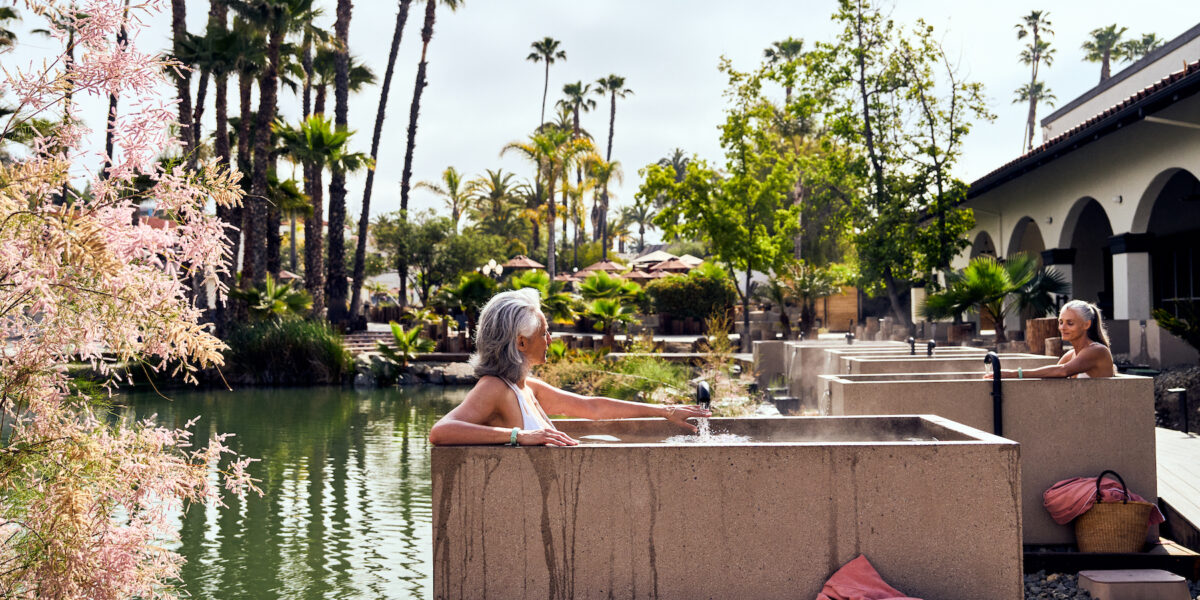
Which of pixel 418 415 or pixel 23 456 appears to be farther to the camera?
pixel 418 415

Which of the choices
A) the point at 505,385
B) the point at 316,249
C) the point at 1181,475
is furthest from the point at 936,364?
the point at 316,249

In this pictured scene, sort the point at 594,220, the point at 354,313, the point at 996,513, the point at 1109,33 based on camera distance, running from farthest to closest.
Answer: the point at 594,220 → the point at 1109,33 → the point at 354,313 → the point at 996,513

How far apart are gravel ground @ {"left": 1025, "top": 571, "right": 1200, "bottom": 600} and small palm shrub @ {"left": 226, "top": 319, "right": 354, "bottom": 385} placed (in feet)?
61.4

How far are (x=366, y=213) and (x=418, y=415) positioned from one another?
57.7 ft

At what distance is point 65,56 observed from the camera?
10.5ft

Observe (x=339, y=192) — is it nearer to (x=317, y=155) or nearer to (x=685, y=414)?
(x=317, y=155)

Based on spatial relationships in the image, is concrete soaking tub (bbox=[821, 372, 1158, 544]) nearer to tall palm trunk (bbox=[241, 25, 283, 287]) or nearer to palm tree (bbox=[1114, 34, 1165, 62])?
tall palm trunk (bbox=[241, 25, 283, 287])

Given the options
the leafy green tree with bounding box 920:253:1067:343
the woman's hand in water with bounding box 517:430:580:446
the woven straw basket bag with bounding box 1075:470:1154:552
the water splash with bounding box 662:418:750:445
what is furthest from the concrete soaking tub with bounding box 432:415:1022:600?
the leafy green tree with bounding box 920:253:1067:343

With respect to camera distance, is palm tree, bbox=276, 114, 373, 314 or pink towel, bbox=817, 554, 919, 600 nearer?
pink towel, bbox=817, 554, 919, 600

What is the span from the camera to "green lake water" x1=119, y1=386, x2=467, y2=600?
6543mm

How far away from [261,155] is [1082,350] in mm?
22595

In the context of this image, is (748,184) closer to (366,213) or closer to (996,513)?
(366,213)

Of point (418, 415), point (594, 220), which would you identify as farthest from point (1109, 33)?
point (418, 415)

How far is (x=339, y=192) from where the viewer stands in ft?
96.4
